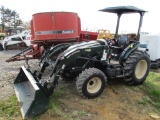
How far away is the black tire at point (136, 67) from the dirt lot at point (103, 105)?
0.81 ft

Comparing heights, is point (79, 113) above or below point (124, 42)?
below

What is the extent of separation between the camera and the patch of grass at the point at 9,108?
12.8ft

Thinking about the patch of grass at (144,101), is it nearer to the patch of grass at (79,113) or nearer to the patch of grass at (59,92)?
the patch of grass at (79,113)

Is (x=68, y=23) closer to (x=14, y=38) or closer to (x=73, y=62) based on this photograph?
(x=73, y=62)

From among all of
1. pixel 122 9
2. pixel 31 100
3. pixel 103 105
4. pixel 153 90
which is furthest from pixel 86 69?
pixel 122 9

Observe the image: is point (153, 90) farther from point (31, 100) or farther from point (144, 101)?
point (31, 100)

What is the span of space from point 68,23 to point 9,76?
102 inches

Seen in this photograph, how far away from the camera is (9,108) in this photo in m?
4.07

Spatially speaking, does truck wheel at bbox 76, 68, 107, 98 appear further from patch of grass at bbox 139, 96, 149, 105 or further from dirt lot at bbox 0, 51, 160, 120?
patch of grass at bbox 139, 96, 149, 105

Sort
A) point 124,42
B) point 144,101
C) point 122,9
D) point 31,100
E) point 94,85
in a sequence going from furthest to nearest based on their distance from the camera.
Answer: point 122,9 → point 124,42 → point 144,101 → point 94,85 → point 31,100

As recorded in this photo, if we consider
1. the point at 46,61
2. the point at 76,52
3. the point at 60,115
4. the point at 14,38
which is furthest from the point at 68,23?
the point at 14,38

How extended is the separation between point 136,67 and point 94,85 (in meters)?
A: 1.52

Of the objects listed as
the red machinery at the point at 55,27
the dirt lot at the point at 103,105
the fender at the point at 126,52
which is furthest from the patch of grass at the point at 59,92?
the red machinery at the point at 55,27

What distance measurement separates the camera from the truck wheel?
174 inches
